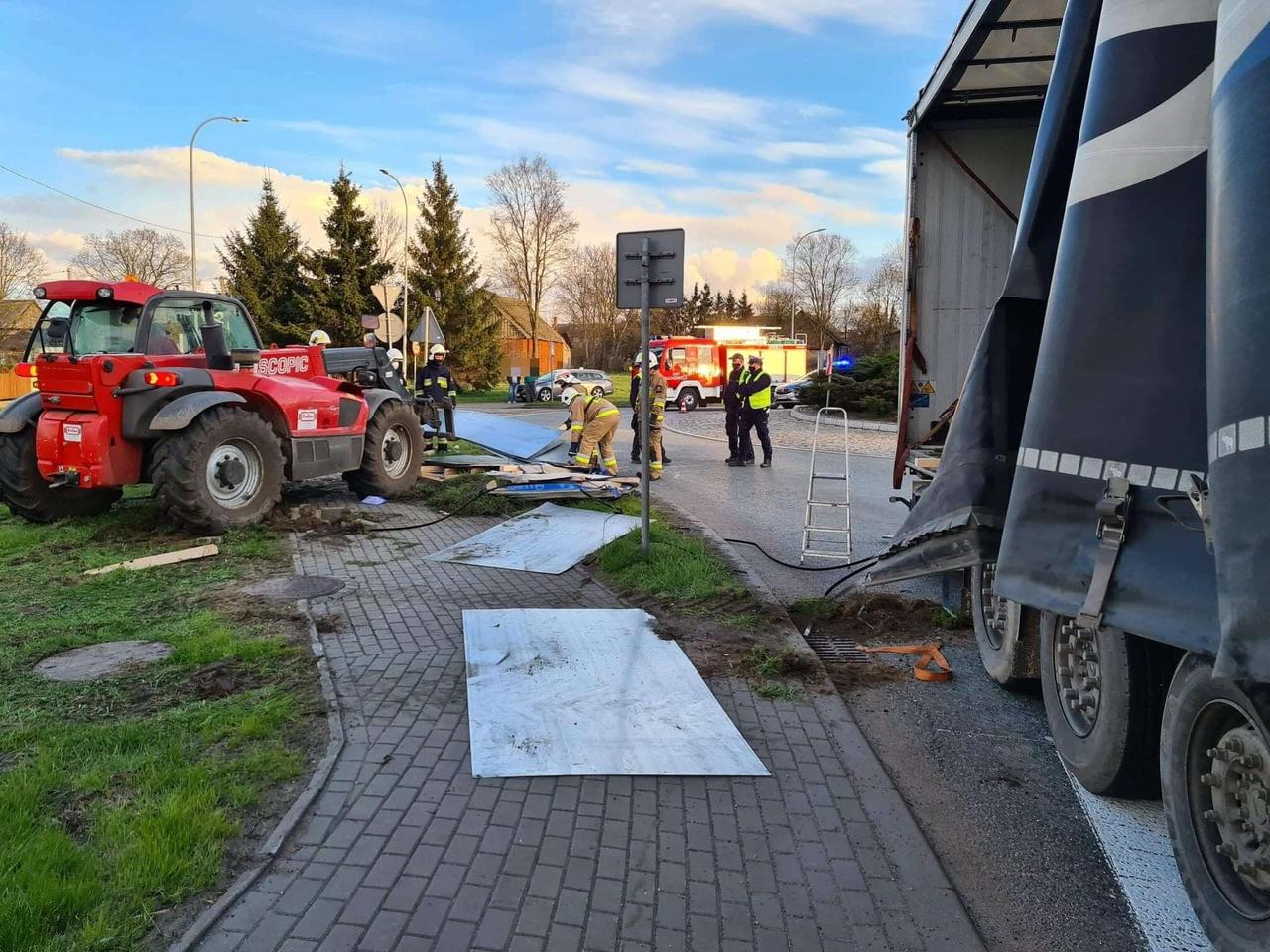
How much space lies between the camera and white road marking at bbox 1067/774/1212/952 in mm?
2891

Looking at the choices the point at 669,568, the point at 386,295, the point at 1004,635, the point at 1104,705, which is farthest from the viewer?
the point at 386,295

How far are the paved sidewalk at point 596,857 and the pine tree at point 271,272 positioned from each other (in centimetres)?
3874

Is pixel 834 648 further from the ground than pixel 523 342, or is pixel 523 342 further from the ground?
pixel 523 342

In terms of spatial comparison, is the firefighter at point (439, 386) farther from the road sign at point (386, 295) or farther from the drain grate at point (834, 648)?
the drain grate at point (834, 648)

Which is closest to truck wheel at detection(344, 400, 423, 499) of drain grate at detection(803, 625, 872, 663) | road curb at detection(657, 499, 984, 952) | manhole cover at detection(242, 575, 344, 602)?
manhole cover at detection(242, 575, 344, 602)

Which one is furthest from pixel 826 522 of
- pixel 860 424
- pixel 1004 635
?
pixel 860 424

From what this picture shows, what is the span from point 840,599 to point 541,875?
4.06 m

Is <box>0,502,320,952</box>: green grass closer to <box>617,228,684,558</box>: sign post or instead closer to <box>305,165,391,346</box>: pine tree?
<box>617,228,684,558</box>: sign post

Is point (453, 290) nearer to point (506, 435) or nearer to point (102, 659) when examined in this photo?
point (506, 435)

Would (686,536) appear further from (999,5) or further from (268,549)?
(999,5)

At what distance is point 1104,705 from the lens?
341 cm

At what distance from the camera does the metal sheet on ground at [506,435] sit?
1358 centimetres

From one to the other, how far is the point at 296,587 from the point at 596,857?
4410 mm

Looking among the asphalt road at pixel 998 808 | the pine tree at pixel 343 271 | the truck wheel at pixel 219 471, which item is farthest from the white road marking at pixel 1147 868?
the pine tree at pixel 343 271
